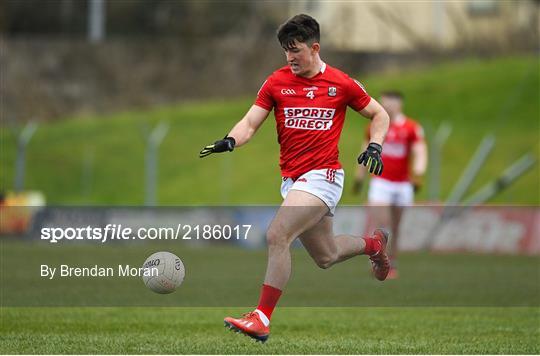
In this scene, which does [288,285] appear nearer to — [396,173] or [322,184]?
[396,173]

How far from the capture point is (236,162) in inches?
1391

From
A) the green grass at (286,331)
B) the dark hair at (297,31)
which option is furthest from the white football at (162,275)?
the dark hair at (297,31)

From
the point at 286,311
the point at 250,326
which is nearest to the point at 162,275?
the point at 250,326

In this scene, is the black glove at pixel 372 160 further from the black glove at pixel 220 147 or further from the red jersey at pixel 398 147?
the red jersey at pixel 398 147

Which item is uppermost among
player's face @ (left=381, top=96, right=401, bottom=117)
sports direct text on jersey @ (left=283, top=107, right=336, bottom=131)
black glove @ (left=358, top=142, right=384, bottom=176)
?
sports direct text on jersey @ (left=283, top=107, right=336, bottom=131)

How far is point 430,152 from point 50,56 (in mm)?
19432

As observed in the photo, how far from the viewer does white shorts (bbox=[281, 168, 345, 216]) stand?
27.5ft

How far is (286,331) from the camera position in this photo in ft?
31.6

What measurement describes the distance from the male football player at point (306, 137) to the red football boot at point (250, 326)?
0.29 meters

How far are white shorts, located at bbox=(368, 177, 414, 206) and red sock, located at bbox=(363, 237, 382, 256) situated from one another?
6699mm

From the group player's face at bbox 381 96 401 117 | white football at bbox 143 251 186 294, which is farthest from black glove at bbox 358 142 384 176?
player's face at bbox 381 96 401 117

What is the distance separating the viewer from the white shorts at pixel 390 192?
16328mm

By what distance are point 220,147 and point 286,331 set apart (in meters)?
2.04

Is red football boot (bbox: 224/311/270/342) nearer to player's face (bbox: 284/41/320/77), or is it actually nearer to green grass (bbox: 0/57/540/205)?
player's face (bbox: 284/41/320/77)
